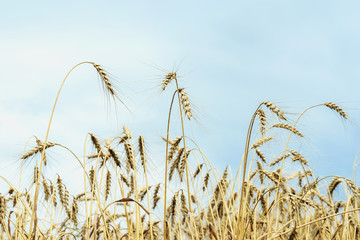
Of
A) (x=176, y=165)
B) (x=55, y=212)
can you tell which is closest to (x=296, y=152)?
(x=176, y=165)

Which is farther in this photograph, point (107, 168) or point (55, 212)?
point (55, 212)

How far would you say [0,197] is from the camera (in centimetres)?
356

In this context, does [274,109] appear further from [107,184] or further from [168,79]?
Answer: [107,184]

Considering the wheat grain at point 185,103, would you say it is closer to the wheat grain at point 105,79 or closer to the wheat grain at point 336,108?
the wheat grain at point 105,79

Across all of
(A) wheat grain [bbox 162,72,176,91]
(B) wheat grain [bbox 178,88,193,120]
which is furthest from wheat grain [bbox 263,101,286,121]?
(A) wheat grain [bbox 162,72,176,91]

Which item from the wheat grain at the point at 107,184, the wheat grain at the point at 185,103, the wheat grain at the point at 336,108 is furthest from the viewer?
the wheat grain at the point at 107,184

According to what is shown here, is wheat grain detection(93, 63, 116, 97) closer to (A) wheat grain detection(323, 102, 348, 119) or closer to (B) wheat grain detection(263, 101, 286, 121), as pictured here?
(B) wheat grain detection(263, 101, 286, 121)

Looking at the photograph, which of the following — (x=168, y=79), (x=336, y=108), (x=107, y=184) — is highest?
(x=168, y=79)

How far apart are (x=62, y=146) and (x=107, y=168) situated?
21.3 inches

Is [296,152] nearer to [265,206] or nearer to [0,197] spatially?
[265,206]

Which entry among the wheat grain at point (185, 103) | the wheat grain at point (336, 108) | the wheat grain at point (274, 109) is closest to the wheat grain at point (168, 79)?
the wheat grain at point (185, 103)

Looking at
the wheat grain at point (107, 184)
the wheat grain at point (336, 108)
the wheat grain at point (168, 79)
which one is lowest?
the wheat grain at point (107, 184)

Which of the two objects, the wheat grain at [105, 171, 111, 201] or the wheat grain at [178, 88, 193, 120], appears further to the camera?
the wheat grain at [105, 171, 111, 201]

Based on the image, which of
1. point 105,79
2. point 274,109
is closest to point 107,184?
point 105,79
